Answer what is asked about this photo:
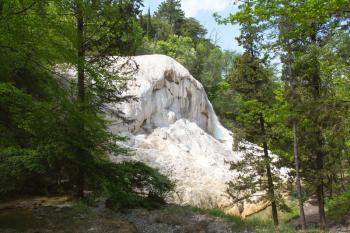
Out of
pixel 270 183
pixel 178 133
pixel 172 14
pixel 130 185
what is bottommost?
pixel 270 183

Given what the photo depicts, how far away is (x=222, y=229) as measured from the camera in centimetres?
909

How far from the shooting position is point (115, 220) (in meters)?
9.77

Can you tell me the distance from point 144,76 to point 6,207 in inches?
710

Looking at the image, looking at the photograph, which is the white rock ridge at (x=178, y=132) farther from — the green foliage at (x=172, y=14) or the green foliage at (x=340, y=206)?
the green foliage at (x=172, y=14)

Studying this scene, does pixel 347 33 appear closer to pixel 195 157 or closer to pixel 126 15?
pixel 126 15

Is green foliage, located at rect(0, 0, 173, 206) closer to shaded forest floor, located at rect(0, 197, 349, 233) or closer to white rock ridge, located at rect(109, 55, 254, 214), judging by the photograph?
shaded forest floor, located at rect(0, 197, 349, 233)

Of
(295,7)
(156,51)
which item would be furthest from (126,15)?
(156,51)

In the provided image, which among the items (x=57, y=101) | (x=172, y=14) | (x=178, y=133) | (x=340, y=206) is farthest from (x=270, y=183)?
(x=172, y=14)

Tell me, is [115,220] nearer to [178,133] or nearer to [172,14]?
[178,133]

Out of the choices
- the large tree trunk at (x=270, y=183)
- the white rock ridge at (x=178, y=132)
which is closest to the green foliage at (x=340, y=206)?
the large tree trunk at (x=270, y=183)

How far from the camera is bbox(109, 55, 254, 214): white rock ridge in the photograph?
22317mm

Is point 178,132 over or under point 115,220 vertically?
over

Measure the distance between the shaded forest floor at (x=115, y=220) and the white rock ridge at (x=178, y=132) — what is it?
9.82 metres

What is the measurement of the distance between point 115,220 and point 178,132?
58.4ft
